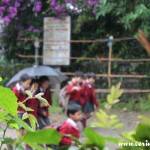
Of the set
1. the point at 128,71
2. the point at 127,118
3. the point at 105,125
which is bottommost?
the point at 127,118

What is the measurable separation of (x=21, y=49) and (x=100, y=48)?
2.29m

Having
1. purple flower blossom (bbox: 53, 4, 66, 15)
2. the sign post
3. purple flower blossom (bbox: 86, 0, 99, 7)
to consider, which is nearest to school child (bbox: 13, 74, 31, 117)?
purple flower blossom (bbox: 86, 0, 99, 7)

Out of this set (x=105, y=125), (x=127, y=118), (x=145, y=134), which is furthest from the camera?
(x=127, y=118)

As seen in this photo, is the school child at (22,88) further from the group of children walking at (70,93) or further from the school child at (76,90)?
the school child at (76,90)

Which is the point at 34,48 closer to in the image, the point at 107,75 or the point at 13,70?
the point at 13,70

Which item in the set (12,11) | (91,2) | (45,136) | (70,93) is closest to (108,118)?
(45,136)

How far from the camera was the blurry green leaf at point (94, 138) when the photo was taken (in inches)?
34.2

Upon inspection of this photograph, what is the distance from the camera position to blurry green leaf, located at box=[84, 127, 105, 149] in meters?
0.87

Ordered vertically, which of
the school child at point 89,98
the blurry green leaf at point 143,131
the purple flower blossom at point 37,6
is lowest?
the school child at point 89,98

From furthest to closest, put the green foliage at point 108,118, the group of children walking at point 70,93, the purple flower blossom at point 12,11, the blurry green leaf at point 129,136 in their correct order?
the purple flower blossom at point 12,11, the group of children walking at point 70,93, the green foliage at point 108,118, the blurry green leaf at point 129,136

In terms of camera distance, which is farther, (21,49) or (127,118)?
(21,49)

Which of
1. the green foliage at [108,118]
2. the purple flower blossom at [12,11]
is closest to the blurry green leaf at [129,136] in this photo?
the green foliage at [108,118]

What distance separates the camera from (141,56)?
12727 millimetres

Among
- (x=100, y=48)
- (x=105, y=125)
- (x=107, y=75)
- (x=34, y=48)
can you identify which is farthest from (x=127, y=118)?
(x=105, y=125)
